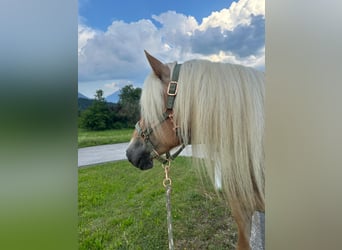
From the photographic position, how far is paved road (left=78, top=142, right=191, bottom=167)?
90 centimetres

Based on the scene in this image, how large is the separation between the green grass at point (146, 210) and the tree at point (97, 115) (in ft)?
0.50

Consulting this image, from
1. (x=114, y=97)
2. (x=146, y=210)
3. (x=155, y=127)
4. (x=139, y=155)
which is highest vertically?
(x=114, y=97)

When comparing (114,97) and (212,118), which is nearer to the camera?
(212,118)

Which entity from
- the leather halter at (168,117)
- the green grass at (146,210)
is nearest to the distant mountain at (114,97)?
the leather halter at (168,117)

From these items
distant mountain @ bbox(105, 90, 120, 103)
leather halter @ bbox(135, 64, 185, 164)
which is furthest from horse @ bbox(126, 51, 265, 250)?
distant mountain @ bbox(105, 90, 120, 103)

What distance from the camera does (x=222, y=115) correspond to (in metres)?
0.80

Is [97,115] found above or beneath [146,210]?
above

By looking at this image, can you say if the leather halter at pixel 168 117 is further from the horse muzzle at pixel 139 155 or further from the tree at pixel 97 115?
the tree at pixel 97 115

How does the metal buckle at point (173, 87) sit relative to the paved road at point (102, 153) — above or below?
above

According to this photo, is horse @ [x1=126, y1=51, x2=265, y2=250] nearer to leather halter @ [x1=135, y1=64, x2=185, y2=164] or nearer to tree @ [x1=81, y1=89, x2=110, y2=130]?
leather halter @ [x1=135, y1=64, x2=185, y2=164]

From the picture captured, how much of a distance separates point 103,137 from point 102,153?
6 centimetres

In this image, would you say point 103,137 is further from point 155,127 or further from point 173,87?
point 173,87

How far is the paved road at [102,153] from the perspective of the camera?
895 mm

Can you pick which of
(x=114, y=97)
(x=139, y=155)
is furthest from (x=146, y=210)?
(x=114, y=97)
